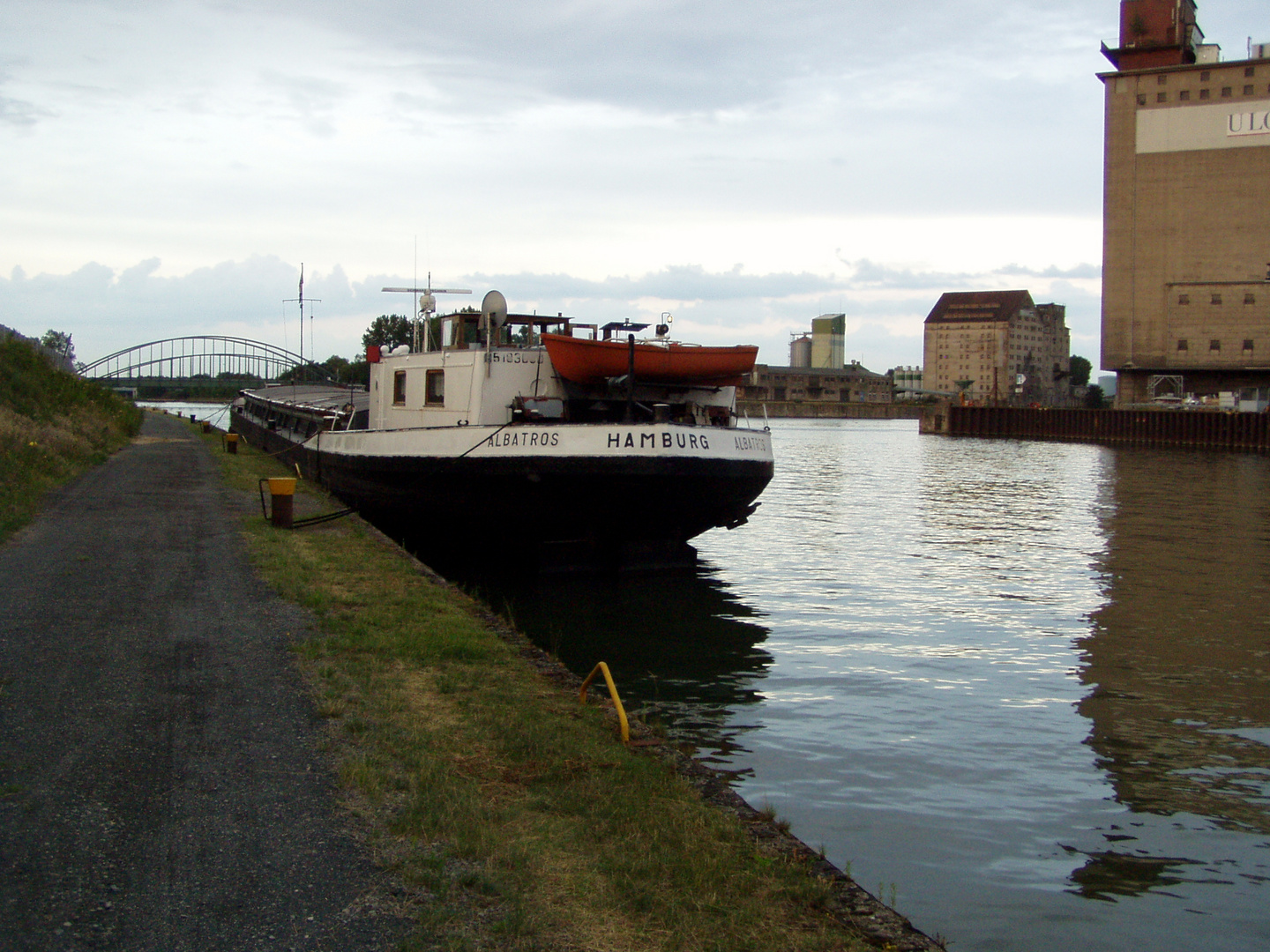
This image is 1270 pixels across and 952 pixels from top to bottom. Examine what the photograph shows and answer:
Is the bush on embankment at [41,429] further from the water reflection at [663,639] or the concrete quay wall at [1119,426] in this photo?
the concrete quay wall at [1119,426]

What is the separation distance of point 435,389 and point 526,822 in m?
15.7

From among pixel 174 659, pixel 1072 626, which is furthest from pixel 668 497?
pixel 174 659

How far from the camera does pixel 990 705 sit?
11273 millimetres

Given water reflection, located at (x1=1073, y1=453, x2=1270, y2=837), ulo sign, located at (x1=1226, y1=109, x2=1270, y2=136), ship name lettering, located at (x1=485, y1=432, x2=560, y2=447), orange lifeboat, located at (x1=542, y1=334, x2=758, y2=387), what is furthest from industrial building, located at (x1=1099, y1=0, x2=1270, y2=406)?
ship name lettering, located at (x1=485, y1=432, x2=560, y2=447)

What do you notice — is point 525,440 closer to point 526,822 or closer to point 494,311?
point 494,311

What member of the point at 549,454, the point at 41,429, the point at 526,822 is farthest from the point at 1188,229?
the point at 526,822

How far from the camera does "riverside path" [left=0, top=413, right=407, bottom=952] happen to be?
15.1 feet

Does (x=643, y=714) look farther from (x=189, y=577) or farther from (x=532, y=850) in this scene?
(x=189, y=577)

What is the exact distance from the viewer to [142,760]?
6.46 meters

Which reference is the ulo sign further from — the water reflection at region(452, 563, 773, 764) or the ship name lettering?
the ship name lettering

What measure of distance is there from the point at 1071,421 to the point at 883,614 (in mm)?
86672

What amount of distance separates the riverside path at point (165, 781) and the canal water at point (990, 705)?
3230 millimetres

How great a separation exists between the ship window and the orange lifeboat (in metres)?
3.13

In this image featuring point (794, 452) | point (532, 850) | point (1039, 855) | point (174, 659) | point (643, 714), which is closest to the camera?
point (532, 850)
